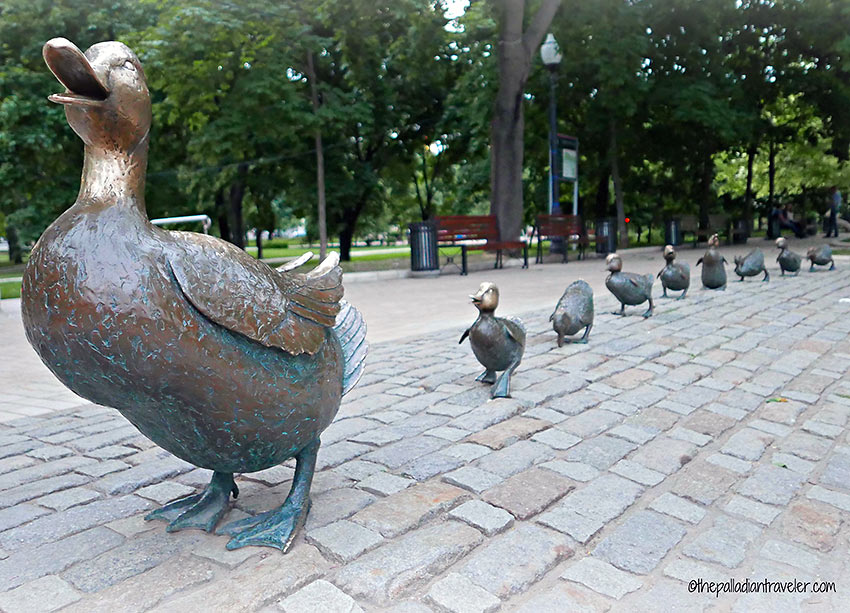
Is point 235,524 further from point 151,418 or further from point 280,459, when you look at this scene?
point 151,418

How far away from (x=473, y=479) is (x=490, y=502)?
0.89 feet

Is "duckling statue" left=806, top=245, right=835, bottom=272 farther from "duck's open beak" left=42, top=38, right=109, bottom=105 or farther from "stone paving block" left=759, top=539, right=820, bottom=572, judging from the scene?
"duck's open beak" left=42, top=38, right=109, bottom=105

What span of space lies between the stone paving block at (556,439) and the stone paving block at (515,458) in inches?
2.2

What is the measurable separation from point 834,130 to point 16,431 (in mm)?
23925

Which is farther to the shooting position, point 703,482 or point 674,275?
point 674,275

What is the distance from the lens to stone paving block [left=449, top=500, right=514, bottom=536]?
2.85 m

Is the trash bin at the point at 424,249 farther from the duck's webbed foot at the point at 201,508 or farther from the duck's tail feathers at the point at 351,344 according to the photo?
the duck's webbed foot at the point at 201,508

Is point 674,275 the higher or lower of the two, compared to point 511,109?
lower

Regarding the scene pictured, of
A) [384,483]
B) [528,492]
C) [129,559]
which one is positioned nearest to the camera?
[129,559]

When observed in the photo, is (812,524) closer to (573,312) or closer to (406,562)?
(406,562)

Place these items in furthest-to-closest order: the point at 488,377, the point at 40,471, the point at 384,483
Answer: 1. the point at 488,377
2. the point at 40,471
3. the point at 384,483

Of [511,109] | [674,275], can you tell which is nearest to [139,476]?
[674,275]

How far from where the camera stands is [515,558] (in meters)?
2.61

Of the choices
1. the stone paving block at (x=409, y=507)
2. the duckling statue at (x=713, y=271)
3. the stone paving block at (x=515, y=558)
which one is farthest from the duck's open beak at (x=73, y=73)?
the duckling statue at (x=713, y=271)
